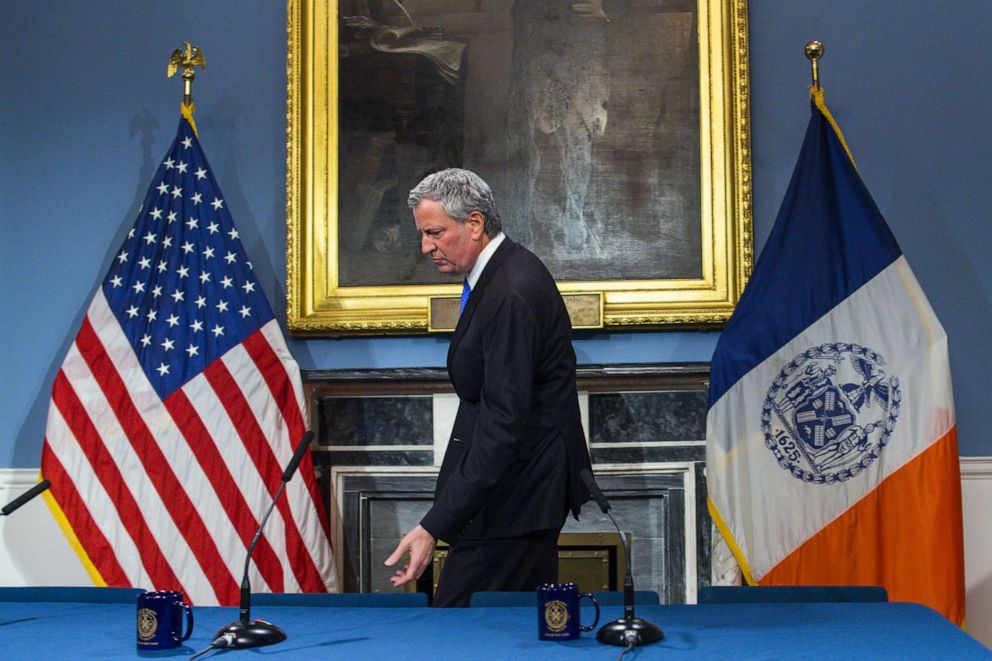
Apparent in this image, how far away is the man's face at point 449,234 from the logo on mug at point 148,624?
4.09ft

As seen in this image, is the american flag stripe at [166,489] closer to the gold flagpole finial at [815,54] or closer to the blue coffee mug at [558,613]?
the blue coffee mug at [558,613]

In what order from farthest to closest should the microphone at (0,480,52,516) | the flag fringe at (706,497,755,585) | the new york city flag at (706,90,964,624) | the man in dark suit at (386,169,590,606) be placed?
the flag fringe at (706,497,755,585), the new york city flag at (706,90,964,624), the man in dark suit at (386,169,590,606), the microphone at (0,480,52,516)

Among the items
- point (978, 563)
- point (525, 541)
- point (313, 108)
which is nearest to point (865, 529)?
point (978, 563)

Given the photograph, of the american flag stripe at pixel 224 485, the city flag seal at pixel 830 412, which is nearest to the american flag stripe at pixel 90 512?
the american flag stripe at pixel 224 485

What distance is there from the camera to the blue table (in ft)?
6.84

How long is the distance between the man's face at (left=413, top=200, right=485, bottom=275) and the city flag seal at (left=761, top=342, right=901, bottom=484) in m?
1.64

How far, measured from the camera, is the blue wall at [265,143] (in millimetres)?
4668

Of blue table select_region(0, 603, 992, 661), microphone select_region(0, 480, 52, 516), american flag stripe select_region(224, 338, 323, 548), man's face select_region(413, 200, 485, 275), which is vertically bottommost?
blue table select_region(0, 603, 992, 661)

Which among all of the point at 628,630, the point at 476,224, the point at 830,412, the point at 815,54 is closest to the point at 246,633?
the point at 628,630

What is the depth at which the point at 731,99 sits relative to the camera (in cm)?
469

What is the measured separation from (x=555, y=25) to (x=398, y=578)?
2.88 metres

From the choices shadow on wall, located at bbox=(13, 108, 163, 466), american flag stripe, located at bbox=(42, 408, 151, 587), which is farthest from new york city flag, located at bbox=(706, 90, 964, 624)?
shadow on wall, located at bbox=(13, 108, 163, 466)

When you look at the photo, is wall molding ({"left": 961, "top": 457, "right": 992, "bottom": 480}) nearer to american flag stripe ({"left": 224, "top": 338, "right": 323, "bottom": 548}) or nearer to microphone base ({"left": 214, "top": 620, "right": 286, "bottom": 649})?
american flag stripe ({"left": 224, "top": 338, "right": 323, "bottom": 548})

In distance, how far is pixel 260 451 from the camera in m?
4.36
